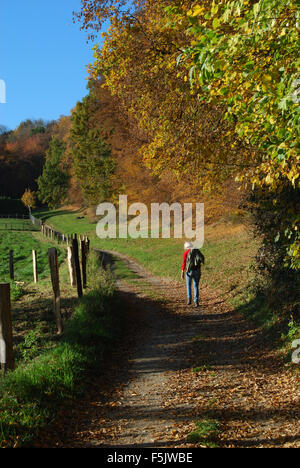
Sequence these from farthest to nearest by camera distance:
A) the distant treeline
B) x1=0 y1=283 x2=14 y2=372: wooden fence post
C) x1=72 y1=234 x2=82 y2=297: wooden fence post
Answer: the distant treeline
x1=72 y1=234 x2=82 y2=297: wooden fence post
x1=0 y1=283 x2=14 y2=372: wooden fence post

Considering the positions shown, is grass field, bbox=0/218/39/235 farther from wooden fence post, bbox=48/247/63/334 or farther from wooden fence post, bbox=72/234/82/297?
wooden fence post, bbox=48/247/63/334

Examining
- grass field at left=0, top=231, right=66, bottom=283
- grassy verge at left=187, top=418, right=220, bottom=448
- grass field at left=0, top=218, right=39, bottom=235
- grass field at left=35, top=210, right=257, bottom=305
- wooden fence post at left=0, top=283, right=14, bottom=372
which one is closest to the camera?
grassy verge at left=187, top=418, right=220, bottom=448

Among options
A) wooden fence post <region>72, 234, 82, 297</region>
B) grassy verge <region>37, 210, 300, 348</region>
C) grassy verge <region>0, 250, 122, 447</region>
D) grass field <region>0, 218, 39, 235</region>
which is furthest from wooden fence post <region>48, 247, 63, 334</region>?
grass field <region>0, 218, 39, 235</region>

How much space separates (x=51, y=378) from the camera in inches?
221

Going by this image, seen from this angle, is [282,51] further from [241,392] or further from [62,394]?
[62,394]

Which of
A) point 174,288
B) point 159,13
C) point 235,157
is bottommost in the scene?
point 174,288

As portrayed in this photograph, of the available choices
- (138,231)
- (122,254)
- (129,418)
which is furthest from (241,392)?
(138,231)

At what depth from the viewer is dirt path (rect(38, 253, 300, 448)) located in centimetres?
447

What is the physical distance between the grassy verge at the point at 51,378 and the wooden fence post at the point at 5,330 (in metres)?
0.22

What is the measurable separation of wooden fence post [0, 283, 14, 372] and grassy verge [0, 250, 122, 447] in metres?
0.22

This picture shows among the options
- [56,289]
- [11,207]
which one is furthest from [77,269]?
[11,207]

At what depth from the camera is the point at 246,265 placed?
14805mm

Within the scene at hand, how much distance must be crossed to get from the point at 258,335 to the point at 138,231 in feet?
95.2

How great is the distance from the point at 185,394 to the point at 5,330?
2.80 meters
